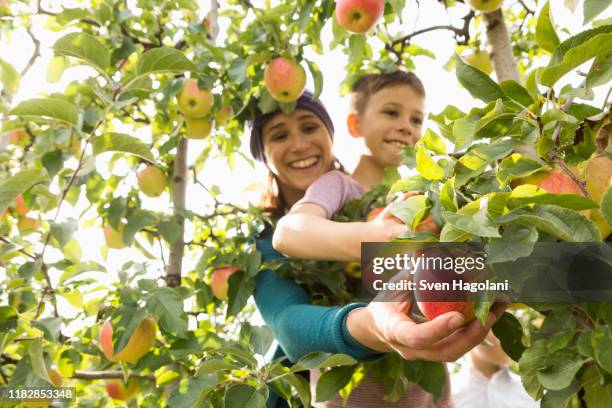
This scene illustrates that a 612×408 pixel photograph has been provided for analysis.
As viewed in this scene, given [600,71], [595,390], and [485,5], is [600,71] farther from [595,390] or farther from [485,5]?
[485,5]

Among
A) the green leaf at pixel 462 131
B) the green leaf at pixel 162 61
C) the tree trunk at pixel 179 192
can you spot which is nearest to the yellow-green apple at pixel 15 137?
the tree trunk at pixel 179 192

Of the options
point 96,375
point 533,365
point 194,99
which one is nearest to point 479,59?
point 194,99

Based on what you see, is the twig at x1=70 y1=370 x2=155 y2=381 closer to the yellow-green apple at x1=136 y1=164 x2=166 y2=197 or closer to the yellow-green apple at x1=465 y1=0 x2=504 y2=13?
the yellow-green apple at x1=136 y1=164 x2=166 y2=197

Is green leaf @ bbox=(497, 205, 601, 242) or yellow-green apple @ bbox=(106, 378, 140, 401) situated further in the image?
yellow-green apple @ bbox=(106, 378, 140, 401)

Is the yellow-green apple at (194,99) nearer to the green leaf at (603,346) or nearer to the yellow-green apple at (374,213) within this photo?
the yellow-green apple at (374,213)

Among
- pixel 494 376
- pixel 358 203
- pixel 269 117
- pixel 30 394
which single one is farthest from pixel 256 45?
pixel 494 376

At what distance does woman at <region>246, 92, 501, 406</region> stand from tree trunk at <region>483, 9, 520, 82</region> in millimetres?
632

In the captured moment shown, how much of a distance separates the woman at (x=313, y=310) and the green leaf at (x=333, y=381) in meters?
0.06

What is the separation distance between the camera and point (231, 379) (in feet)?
3.74

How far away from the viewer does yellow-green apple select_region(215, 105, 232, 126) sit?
1.95 metres

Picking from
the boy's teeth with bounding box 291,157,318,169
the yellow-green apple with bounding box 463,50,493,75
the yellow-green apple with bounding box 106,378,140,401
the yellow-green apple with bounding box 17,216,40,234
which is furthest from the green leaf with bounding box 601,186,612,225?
the yellow-green apple with bounding box 17,216,40,234

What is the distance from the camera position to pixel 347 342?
1070 mm

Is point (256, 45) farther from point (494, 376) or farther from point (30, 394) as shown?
point (494, 376)

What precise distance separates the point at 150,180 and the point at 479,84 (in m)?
1.42
